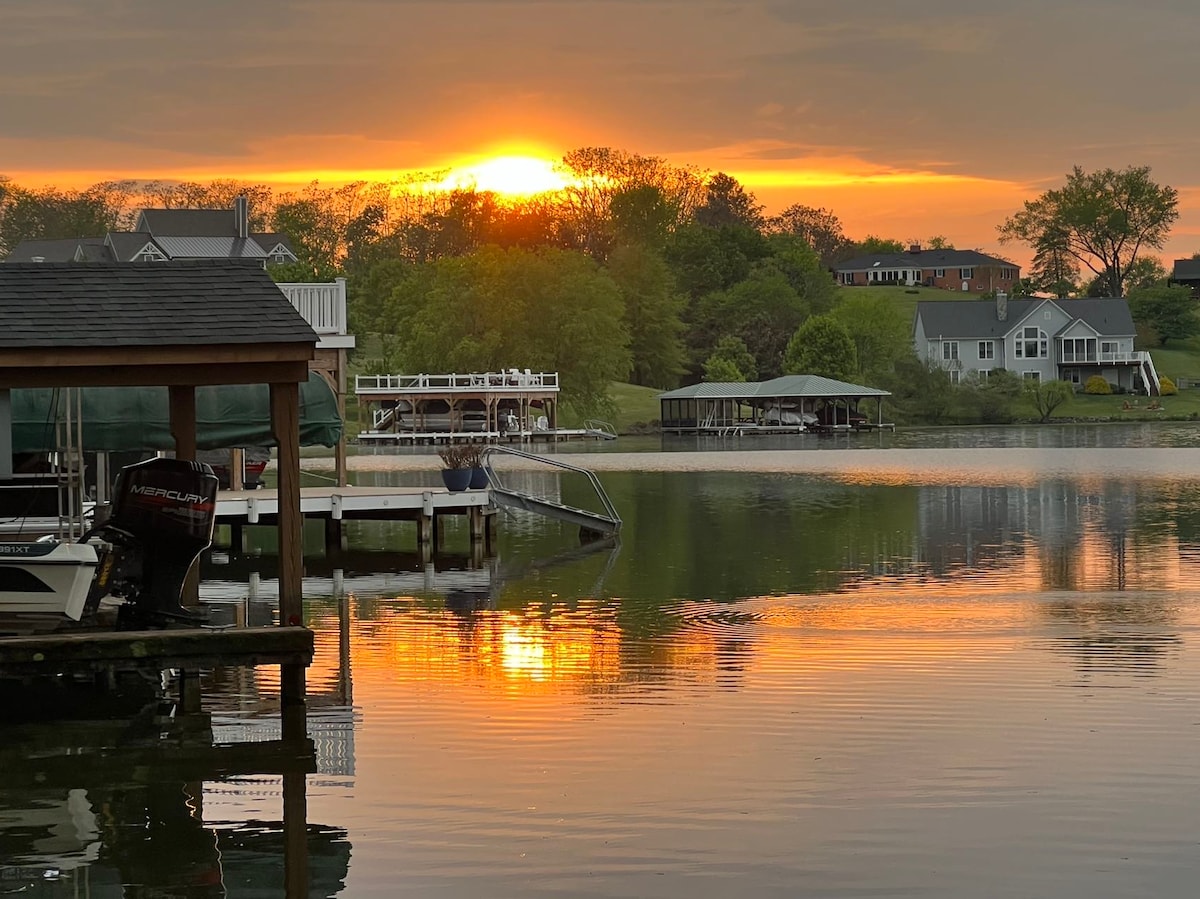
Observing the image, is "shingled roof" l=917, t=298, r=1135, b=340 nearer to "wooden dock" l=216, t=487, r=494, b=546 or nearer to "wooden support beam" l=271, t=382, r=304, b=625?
"wooden dock" l=216, t=487, r=494, b=546

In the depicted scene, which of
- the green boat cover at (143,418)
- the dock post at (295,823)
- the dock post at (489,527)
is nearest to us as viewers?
the dock post at (295,823)

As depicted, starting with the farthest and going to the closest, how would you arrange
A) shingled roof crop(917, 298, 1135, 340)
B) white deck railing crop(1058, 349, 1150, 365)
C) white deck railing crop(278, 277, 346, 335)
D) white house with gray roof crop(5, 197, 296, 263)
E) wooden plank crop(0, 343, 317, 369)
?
shingled roof crop(917, 298, 1135, 340)
white deck railing crop(1058, 349, 1150, 365)
white house with gray roof crop(5, 197, 296, 263)
white deck railing crop(278, 277, 346, 335)
wooden plank crop(0, 343, 317, 369)

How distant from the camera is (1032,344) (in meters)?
130

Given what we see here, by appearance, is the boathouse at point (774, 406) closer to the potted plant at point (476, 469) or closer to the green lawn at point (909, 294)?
the green lawn at point (909, 294)

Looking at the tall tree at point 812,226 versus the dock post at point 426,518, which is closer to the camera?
the dock post at point 426,518

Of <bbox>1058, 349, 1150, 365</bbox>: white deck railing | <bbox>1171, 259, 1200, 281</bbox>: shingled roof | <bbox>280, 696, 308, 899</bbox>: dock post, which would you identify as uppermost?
<bbox>1171, 259, 1200, 281</bbox>: shingled roof

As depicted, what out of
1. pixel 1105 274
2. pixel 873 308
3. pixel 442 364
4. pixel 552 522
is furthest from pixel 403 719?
pixel 1105 274

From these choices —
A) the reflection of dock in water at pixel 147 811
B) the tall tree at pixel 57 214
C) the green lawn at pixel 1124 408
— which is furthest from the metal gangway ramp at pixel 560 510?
the tall tree at pixel 57 214

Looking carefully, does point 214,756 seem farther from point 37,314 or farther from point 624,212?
point 624,212

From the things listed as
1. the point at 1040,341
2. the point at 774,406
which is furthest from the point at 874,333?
the point at 774,406

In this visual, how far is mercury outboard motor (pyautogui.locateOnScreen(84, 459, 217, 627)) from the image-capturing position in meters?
15.0

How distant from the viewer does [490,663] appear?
17.4 meters

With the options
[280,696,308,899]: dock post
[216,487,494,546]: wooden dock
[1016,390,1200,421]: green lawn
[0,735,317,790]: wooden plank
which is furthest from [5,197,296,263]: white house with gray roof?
[0,735,317,790]: wooden plank

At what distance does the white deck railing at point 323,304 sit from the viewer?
109 feet
